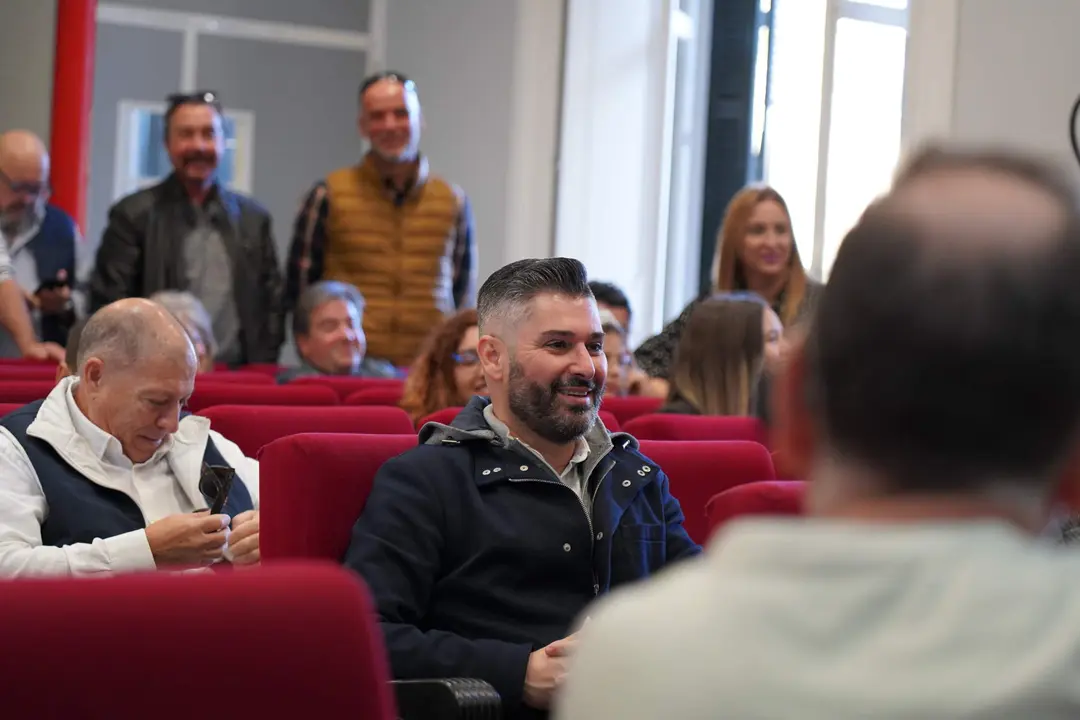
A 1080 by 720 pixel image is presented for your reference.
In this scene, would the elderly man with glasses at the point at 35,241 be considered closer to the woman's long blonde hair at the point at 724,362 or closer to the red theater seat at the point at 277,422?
the red theater seat at the point at 277,422

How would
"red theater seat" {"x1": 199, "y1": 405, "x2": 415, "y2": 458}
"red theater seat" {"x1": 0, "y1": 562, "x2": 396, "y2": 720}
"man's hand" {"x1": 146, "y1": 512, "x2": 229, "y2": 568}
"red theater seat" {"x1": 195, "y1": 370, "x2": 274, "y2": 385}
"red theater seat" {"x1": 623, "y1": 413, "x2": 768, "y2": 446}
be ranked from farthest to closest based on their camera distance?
"red theater seat" {"x1": 195, "y1": 370, "x2": 274, "y2": 385}, "red theater seat" {"x1": 623, "y1": 413, "x2": 768, "y2": 446}, "red theater seat" {"x1": 199, "y1": 405, "x2": 415, "y2": 458}, "man's hand" {"x1": 146, "y1": 512, "x2": 229, "y2": 568}, "red theater seat" {"x1": 0, "y1": 562, "x2": 396, "y2": 720}

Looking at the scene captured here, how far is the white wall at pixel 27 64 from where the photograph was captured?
9.35 meters

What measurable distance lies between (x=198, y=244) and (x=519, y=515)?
387 cm

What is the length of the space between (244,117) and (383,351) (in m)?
6.74

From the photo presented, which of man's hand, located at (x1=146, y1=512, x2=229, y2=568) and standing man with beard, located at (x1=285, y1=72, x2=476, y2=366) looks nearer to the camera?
man's hand, located at (x1=146, y1=512, x2=229, y2=568)

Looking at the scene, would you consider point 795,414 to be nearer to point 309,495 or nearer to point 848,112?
point 309,495

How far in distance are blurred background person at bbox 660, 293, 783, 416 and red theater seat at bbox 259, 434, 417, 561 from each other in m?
1.68

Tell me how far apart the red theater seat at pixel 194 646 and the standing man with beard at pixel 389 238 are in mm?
5131

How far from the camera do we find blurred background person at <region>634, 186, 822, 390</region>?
513 cm

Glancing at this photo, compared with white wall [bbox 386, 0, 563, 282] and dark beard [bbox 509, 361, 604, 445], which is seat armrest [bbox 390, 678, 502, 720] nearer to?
dark beard [bbox 509, 361, 604, 445]

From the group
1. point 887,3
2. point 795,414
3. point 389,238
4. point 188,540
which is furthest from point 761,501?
point 887,3

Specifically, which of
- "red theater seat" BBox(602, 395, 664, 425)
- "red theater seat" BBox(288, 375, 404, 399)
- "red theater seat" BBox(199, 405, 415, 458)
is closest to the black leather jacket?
"red theater seat" BBox(288, 375, 404, 399)

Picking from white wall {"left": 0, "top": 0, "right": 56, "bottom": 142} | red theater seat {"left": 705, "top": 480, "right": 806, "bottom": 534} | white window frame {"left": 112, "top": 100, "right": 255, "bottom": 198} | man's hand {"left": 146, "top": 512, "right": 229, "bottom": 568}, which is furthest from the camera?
white window frame {"left": 112, "top": 100, "right": 255, "bottom": 198}

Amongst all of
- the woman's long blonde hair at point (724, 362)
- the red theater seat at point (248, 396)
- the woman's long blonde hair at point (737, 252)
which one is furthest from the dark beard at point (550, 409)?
the woman's long blonde hair at point (737, 252)
